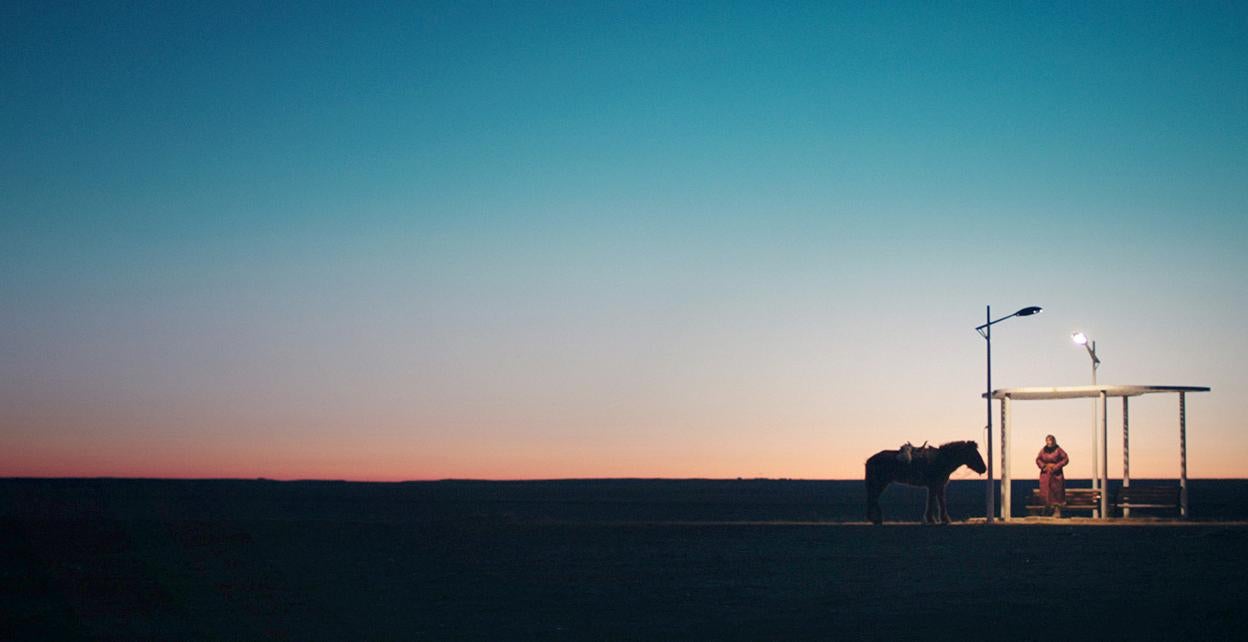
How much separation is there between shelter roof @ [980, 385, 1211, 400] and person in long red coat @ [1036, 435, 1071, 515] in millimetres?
1530

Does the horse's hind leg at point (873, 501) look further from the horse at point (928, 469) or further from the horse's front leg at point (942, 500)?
the horse's front leg at point (942, 500)

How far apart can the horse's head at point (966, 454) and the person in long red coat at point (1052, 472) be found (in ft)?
5.46

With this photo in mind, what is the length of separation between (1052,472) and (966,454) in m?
2.50

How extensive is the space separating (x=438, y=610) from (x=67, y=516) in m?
31.7

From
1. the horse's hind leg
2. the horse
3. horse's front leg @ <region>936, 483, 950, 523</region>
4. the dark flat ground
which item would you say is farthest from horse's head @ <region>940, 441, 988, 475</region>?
the dark flat ground

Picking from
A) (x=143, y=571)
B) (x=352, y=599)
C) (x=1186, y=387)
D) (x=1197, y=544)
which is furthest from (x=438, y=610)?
(x=1186, y=387)

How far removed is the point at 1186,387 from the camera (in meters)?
31.0

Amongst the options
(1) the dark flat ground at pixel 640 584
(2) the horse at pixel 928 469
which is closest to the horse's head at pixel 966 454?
(2) the horse at pixel 928 469

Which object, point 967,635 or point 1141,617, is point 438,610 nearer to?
point 967,635

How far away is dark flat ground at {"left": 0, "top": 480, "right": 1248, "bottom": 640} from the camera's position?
13.5 metres

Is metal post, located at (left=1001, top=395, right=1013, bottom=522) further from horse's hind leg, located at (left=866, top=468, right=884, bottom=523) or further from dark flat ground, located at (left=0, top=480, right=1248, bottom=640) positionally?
dark flat ground, located at (left=0, top=480, right=1248, bottom=640)

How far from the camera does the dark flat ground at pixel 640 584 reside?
44.2ft

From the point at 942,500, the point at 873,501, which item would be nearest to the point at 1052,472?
the point at 942,500

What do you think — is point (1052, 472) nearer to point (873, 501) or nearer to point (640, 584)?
point (873, 501)
